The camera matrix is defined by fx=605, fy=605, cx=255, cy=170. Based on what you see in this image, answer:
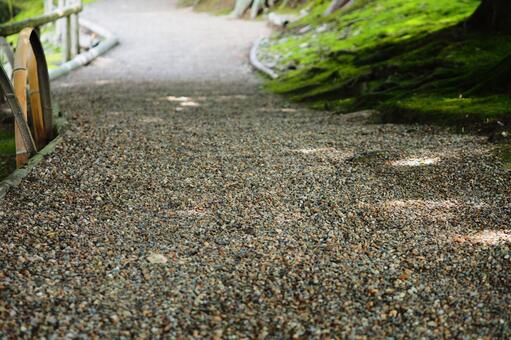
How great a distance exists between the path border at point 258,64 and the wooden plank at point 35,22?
4.61 m

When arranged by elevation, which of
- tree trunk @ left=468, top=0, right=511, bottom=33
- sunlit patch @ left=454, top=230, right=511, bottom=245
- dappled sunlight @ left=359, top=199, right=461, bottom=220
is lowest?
dappled sunlight @ left=359, top=199, right=461, bottom=220

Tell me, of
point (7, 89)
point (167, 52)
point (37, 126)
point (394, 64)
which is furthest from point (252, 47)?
point (7, 89)

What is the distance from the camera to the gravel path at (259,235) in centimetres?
332

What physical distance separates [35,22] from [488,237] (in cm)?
883

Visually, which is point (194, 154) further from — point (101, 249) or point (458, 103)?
point (458, 103)

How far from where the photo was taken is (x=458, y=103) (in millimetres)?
7664

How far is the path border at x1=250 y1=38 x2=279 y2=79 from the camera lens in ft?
44.3

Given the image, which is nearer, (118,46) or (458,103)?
(458,103)

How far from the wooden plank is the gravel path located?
1582 millimetres

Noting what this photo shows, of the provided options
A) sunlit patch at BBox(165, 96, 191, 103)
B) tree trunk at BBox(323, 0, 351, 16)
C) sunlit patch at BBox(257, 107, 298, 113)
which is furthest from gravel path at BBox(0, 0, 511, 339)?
tree trunk at BBox(323, 0, 351, 16)

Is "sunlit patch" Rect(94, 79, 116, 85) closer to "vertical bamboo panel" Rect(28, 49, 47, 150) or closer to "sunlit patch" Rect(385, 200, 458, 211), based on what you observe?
"vertical bamboo panel" Rect(28, 49, 47, 150)

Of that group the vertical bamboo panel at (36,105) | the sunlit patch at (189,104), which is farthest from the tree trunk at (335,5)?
the vertical bamboo panel at (36,105)

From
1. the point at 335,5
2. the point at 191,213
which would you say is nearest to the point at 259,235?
the point at 191,213

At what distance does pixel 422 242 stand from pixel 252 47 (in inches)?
541
